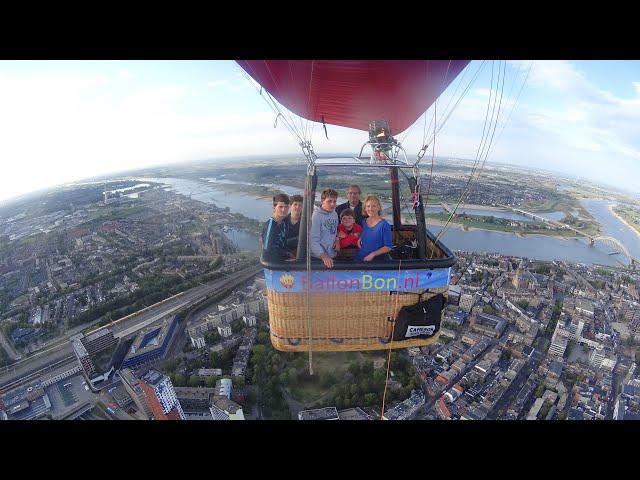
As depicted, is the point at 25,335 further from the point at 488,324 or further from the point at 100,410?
the point at 488,324

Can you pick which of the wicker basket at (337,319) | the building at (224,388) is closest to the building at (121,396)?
the building at (224,388)

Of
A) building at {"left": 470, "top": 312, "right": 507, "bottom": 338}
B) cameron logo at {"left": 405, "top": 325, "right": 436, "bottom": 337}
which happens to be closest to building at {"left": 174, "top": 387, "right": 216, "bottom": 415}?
cameron logo at {"left": 405, "top": 325, "right": 436, "bottom": 337}

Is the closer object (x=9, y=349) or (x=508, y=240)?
(x=9, y=349)

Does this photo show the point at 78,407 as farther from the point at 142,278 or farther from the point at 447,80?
the point at 447,80

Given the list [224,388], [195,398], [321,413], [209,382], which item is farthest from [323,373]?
[195,398]

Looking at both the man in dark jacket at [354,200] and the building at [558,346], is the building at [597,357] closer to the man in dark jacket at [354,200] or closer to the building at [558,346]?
the building at [558,346]
